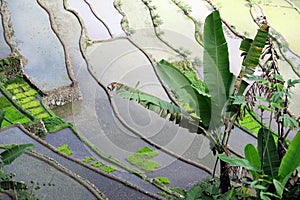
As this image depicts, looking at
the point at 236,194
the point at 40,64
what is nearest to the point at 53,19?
the point at 40,64

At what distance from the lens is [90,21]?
10.9 m

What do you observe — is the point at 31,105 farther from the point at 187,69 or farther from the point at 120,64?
the point at 187,69

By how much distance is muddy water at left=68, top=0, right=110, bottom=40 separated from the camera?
10406 millimetres

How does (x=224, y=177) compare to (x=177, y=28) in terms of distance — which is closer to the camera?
(x=224, y=177)

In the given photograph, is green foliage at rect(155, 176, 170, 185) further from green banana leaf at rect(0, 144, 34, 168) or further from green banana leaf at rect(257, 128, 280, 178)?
green banana leaf at rect(257, 128, 280, 178)

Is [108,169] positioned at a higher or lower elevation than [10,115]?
lower

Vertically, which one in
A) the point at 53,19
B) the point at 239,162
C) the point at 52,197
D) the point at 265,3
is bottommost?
the point at 52,197

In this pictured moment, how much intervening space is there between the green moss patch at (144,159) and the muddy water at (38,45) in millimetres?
2011

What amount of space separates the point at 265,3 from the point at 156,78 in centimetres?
384

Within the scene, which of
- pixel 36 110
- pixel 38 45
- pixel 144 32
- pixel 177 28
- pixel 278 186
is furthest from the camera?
pixel 177 28

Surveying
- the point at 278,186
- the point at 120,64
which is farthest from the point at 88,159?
the point at 278,186

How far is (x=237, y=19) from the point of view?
36.4 ft

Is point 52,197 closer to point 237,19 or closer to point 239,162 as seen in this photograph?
point 239,162

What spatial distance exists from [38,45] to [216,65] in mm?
5396
